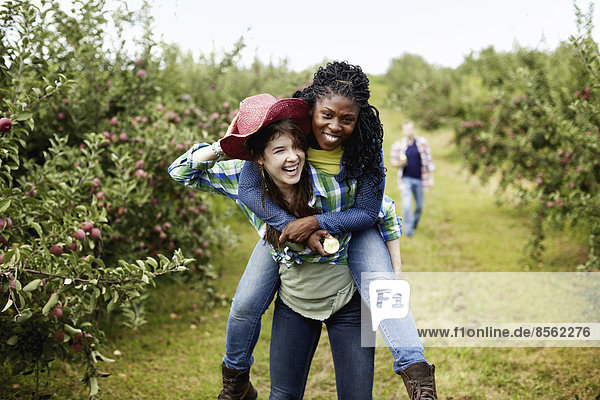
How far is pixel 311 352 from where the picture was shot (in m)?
2.44

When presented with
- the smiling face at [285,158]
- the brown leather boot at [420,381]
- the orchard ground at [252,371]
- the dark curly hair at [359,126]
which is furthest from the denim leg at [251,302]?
Answer: the orchard ground at [252,371]

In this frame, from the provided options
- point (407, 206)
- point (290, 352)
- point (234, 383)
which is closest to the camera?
point (290, 352)

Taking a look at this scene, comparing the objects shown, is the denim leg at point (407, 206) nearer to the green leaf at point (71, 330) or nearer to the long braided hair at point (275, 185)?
the long braided hair at point (275, 185)

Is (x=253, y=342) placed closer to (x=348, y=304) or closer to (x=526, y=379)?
(x=348, y=304)

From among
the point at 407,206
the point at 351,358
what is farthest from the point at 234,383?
the point at 407,206

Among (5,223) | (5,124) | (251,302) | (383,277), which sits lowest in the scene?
(251,302)

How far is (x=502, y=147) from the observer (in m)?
7.41

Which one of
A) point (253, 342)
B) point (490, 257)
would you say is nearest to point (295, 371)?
point (253, 342)

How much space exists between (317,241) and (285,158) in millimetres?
351

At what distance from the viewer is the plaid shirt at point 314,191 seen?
2250 millimetres

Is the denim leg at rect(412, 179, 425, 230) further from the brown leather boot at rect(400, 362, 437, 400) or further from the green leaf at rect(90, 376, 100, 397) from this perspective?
the brown leather boot at rect(400, 362, 437, 400)

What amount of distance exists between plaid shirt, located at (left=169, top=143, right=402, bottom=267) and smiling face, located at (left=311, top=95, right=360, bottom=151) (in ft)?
0.55

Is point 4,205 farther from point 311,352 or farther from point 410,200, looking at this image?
point 410,200

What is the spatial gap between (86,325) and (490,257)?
16.4ft
